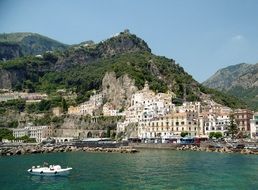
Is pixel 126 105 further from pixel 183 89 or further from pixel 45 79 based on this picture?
pixel 45 79

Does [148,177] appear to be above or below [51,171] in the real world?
below

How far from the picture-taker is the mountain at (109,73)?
14438 cm

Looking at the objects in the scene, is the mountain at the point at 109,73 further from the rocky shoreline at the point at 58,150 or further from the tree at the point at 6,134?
the rocky shoreline at the point at 58,150

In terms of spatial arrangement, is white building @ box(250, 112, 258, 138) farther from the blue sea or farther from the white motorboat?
the white motorboat

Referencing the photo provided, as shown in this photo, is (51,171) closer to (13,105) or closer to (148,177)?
(148,177)

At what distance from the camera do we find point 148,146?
97.6 metres

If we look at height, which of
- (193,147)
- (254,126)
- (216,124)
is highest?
(216,124)

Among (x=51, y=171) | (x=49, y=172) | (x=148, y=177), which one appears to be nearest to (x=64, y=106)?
(x=51, y=171)

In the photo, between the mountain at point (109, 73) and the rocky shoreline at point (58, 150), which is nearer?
the rocky shoreline at point (58, 150)

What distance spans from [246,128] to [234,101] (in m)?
50.5

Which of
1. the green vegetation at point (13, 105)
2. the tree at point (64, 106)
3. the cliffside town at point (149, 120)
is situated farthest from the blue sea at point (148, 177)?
the green vegetation at point (13, 105)

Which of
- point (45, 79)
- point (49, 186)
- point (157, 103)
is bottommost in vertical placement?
point (49, 186)

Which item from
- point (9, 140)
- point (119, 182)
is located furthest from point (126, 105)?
point (119, 182)

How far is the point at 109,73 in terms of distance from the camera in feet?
484
